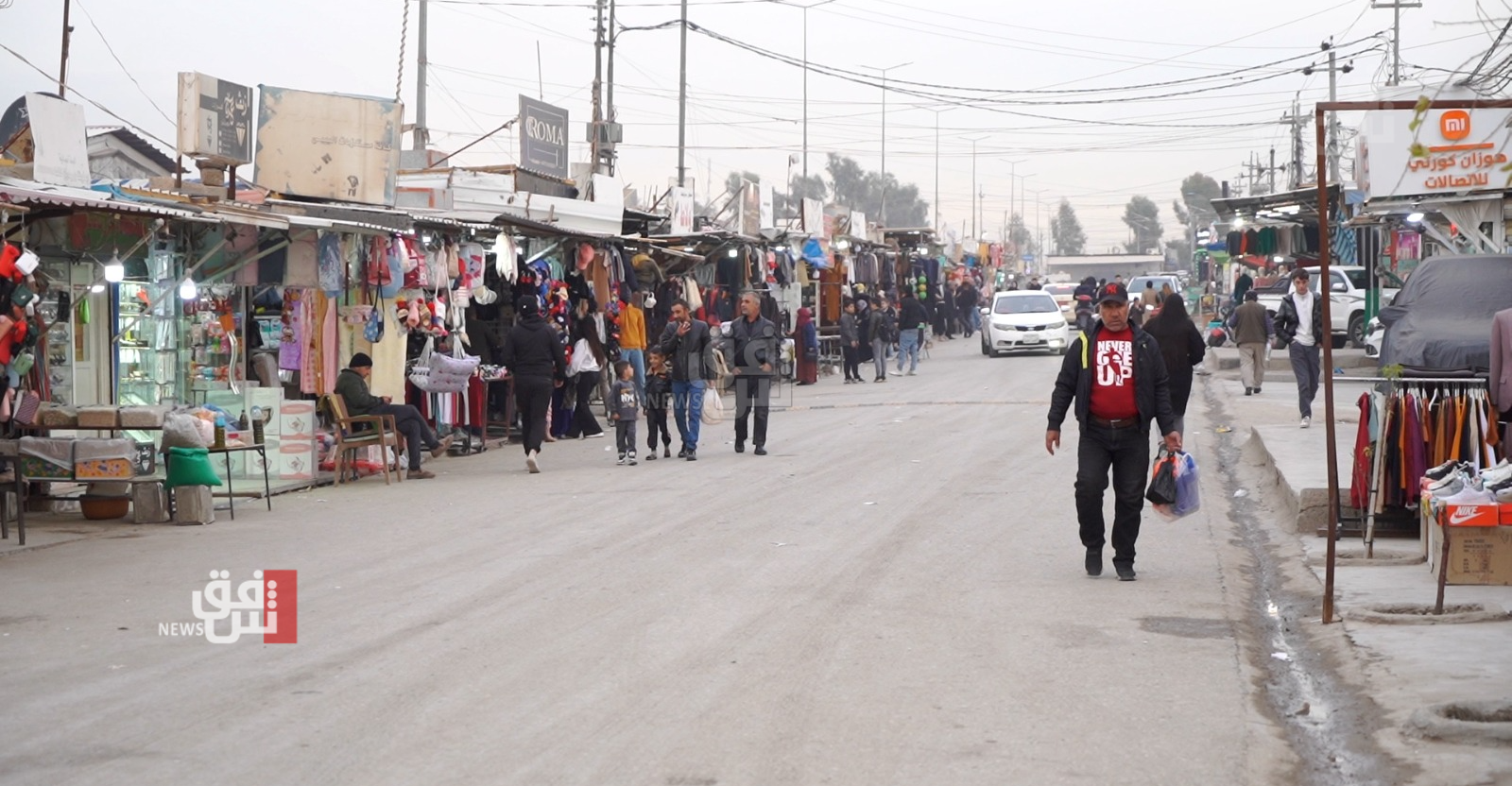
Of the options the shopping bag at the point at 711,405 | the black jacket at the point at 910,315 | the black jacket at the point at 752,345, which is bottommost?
the shopping bag at the point at 711,405

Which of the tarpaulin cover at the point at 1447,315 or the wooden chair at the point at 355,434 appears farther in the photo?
the wooden chair at the point at 355,434

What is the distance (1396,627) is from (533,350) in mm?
11266

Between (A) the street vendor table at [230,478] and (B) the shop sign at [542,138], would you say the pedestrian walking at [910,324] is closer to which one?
(B) the shop sign at [542,138]

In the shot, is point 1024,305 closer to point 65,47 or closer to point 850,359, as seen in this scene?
point 850,359

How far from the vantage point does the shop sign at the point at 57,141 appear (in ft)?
43.1

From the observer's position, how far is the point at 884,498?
14.1 m

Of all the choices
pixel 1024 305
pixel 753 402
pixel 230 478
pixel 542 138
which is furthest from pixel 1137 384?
pixel 1024 305

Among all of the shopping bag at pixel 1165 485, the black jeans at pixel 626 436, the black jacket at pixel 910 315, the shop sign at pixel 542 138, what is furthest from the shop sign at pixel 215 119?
the black jacket at pixel 910 315

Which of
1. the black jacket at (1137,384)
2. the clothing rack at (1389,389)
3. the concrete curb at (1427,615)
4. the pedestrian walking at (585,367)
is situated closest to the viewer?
the concrete curb at (1427,615)

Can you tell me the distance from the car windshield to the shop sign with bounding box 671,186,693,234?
1235 cm

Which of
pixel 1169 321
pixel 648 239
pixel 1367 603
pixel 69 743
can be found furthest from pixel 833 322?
pixel 69 743

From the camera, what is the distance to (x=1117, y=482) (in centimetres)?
1013

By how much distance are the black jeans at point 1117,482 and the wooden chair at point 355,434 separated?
8.77m

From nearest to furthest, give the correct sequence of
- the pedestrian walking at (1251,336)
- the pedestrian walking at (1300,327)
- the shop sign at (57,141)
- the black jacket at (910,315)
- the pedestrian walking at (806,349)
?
the shop sign at (57,141), the pedestrian walking at (1300,327), the pedestrian walking at (1251,336), the pedestrian walking at (806,349), the black jacket at (910,315)
